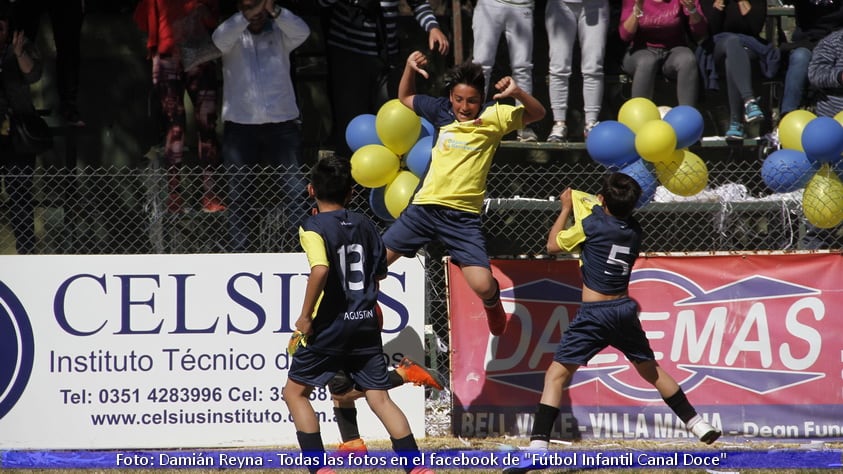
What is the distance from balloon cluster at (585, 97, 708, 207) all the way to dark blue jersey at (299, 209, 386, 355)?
8.16ft

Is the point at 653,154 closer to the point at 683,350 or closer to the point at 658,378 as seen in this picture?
the point at 683,350

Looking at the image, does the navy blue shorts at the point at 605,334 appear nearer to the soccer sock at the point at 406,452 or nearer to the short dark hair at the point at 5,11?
the soccer sock at the point at 406,452

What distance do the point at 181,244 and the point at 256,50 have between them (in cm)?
165

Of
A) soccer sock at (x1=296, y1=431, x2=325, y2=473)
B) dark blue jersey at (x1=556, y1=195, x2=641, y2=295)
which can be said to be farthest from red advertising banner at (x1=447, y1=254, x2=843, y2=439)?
soccer sock at (x1=296, y1=431, x2=325, y2=473)

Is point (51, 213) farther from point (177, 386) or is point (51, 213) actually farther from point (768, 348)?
point (768, 348)

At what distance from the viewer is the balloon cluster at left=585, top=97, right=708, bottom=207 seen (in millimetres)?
8188

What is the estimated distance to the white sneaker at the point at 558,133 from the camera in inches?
365

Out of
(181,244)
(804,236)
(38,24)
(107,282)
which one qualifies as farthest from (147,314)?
(804,236)

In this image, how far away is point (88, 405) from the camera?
7.74 meters

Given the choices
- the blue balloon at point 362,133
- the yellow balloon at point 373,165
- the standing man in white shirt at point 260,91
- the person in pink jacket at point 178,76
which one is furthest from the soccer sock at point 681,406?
the person in pink jacket at point 178,76

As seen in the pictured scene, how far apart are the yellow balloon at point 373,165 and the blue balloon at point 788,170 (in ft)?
8.58

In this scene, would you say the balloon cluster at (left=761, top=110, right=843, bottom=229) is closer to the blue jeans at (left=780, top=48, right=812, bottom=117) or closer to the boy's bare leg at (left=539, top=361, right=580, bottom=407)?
the blue jeans at (left=780, top=48, right=812, bottom=117)

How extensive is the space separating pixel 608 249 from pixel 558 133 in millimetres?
2423

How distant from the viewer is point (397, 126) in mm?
8133
